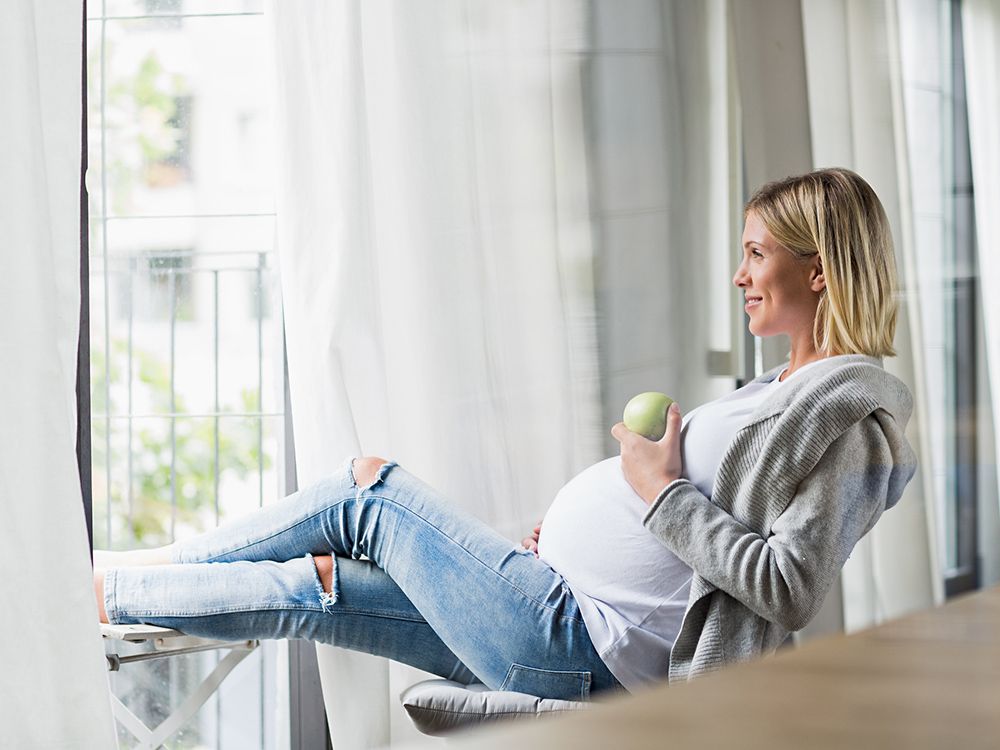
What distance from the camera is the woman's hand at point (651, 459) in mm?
1165

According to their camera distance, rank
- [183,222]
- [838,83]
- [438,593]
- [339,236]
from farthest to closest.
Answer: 1. [838,83]
2. [183,222]
3. [339,236]
4. [438,593]

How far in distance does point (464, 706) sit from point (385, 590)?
230mm

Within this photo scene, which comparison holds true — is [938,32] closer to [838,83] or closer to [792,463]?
[838,83]

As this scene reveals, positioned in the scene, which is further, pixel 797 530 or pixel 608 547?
pixel 608 547

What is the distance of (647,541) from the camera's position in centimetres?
116

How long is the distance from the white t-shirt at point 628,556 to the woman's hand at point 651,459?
2 cm

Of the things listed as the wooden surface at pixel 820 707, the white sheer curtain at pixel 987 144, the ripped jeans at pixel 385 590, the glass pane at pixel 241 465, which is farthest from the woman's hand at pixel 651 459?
the white sheer curtain at pixel 987 144

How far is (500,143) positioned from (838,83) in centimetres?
79

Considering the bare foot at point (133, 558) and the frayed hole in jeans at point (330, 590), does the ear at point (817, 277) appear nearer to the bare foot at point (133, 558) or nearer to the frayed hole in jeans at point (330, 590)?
the frayed hole in jeans at point (330, 590)

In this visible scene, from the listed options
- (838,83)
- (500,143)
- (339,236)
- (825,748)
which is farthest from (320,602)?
(838,83)

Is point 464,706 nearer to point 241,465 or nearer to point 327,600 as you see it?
point 327,600

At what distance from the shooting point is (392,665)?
1409 mm

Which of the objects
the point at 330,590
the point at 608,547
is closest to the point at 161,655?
the point at 330,590

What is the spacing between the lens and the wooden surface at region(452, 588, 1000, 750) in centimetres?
4
